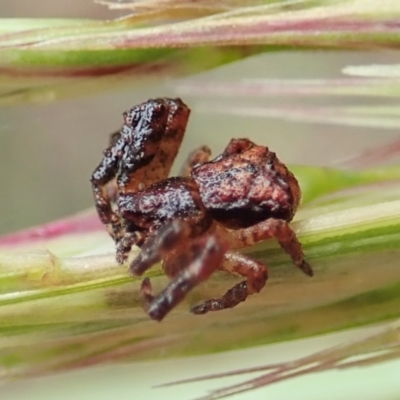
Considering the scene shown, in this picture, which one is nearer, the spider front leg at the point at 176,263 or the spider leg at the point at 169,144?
the spider front leg at the point at 176,263

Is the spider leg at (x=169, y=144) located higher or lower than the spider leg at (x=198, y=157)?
higher

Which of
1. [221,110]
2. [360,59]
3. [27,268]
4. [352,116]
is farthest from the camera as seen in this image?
[360,59]

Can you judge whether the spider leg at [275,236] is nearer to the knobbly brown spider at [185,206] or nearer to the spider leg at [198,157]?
the knobbly brown spider at [185,206]

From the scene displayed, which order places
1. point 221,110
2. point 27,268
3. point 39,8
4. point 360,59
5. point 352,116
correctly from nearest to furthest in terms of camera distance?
point 27,268
point 352,116
point 221,110
point 360,59
point 39,8

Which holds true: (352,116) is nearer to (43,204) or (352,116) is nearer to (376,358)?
(376,358)

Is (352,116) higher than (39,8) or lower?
higher

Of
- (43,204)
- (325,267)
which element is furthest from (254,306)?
(43,204)

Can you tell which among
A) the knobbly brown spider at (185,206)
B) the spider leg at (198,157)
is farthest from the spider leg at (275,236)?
the spider leg at (198,157)

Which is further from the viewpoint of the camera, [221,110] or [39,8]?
[39,8]
